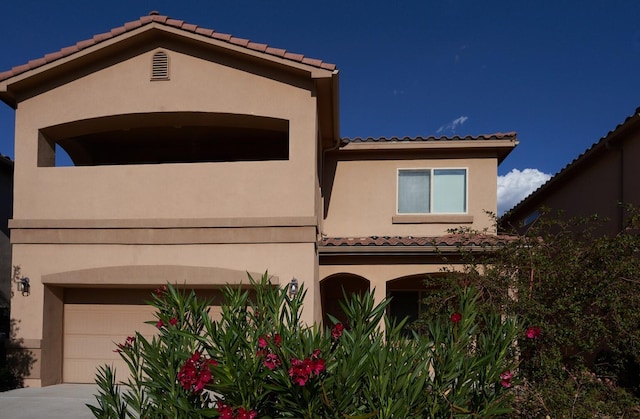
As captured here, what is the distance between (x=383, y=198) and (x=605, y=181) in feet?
21.6

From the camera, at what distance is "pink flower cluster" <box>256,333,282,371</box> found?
153 inches

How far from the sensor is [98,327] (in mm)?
11039

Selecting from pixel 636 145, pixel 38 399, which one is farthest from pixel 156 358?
pixel 636 145

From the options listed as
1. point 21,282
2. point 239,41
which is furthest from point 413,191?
point 21,282

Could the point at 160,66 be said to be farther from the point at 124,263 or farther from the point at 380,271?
the point at 380,271

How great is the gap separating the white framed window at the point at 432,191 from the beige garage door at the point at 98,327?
7714mm

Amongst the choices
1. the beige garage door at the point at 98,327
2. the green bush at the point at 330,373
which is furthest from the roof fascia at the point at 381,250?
the green bush at the point at 330,373

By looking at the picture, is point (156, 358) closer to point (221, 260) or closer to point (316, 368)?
point (316, 368)

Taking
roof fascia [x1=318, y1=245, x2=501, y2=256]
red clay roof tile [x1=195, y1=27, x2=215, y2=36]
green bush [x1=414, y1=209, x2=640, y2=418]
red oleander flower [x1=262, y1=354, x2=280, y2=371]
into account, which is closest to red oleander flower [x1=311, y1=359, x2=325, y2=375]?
red oleander flower [x1=262, y1=354, x2=280, y2=371]

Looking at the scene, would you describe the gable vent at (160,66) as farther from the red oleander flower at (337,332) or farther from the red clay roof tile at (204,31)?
the red oleander flower at (337,332)

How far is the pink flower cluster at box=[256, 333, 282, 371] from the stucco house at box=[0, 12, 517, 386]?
A: 551cm

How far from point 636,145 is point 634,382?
625cm

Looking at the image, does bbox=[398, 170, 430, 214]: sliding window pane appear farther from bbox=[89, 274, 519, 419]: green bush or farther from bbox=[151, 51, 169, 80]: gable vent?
bbox=[89, 274, 519, 419]: green bush

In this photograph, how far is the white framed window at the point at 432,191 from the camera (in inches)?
514
